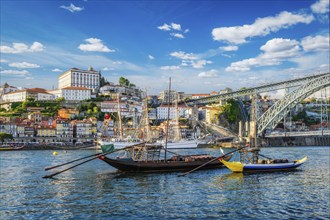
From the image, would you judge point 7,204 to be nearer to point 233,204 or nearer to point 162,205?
point 162,205

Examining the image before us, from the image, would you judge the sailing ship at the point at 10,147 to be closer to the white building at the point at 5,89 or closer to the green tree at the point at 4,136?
the green tree at the point at 4,136

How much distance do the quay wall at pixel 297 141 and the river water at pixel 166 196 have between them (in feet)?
166

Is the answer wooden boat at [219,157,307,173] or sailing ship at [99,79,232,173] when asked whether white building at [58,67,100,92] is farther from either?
wooden boat at [219,157,307,173]

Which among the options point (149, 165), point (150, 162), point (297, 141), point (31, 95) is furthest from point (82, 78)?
point (149, 165)

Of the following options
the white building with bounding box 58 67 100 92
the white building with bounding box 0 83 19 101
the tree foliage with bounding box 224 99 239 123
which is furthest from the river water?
the white building with bounding box 0 83 19 101

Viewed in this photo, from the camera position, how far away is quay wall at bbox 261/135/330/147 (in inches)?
2760

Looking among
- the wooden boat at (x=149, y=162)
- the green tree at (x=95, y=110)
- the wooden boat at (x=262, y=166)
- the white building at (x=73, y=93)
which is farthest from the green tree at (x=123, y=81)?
the wooden boat at (x=262, y=166)

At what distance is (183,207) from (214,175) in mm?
8922

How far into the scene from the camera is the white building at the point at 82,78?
9981 centimetres

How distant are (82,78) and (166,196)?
91.1m

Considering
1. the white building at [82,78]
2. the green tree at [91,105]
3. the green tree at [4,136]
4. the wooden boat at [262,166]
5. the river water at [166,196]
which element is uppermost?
the white building at [82,78]

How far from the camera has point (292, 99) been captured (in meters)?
51.7

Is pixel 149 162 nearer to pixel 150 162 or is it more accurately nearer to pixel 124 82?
pixel 150 162

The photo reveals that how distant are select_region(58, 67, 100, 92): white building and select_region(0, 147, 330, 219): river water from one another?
266ft
